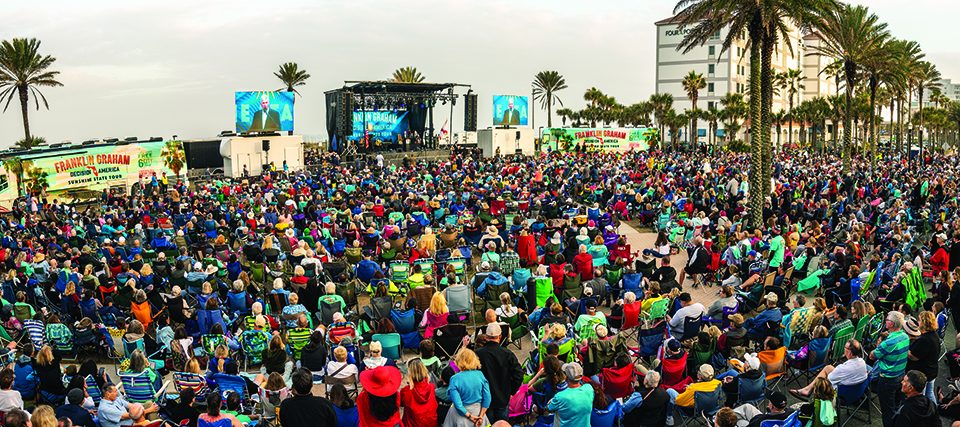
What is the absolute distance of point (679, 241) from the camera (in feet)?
56.9

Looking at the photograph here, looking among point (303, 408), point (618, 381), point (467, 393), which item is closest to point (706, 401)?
point (618, 381)

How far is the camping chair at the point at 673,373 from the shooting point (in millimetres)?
7859

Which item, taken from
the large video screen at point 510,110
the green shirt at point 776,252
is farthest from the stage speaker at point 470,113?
the green shirt at point 776,252

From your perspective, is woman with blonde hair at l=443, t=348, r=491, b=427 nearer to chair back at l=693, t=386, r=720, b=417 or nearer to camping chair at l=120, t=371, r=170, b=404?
chair back at l=693, t=386, r=720, b=417

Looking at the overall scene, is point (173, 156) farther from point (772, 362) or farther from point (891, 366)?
point (891, 366)

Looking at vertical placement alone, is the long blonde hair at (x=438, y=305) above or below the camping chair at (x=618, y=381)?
above

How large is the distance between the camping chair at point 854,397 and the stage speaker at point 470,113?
43.9 meters

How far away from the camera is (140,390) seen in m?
7.64

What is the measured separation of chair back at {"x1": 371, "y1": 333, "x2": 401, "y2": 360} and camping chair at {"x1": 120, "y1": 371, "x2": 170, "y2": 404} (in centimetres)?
246

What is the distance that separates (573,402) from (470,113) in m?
45.6

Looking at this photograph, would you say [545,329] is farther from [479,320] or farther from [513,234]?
[513,234]

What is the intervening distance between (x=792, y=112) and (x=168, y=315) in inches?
2750

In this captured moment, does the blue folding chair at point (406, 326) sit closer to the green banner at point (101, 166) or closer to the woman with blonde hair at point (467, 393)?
the woman with blonde hair at point (467, 393)

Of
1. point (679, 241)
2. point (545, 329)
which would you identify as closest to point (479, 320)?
point (545, 329)
